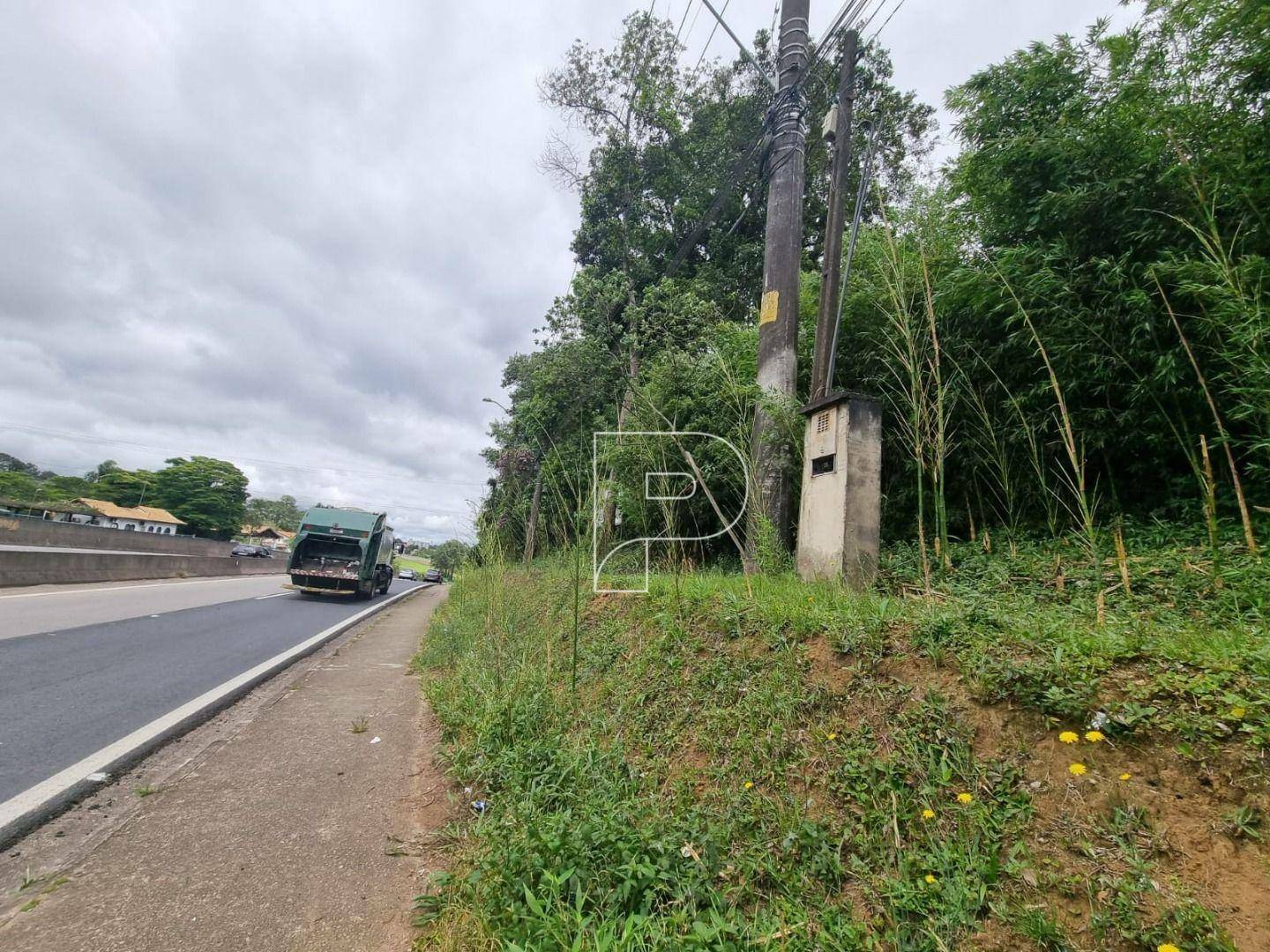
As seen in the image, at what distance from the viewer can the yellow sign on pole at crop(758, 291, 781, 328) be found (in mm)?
5887

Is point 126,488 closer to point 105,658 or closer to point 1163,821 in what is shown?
point 105,658

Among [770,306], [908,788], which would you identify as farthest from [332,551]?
[908,788]

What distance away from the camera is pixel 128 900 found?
202 centimetres

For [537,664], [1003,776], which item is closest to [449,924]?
[1003,776]

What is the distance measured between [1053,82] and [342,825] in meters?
7.69

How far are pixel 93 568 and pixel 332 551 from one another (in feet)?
17.2

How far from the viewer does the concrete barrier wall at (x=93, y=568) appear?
10.5 metres

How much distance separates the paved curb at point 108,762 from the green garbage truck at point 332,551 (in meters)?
9.19

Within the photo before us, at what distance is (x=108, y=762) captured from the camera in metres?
3.21

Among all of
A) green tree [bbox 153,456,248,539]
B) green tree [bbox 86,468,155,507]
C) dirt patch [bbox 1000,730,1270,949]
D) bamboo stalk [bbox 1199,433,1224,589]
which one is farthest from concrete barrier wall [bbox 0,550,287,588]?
green tree [bbox 86,468,155,507]

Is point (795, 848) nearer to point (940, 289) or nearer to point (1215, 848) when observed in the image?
point (1215, 848)

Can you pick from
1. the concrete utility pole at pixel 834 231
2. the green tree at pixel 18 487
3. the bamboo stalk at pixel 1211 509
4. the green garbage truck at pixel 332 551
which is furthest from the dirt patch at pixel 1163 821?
the green tree at pixel 18 487

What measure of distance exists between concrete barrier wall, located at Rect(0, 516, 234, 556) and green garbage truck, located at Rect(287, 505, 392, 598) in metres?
10.6

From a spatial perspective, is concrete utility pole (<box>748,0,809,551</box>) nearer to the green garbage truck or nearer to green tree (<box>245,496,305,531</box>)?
the green garbage truck
